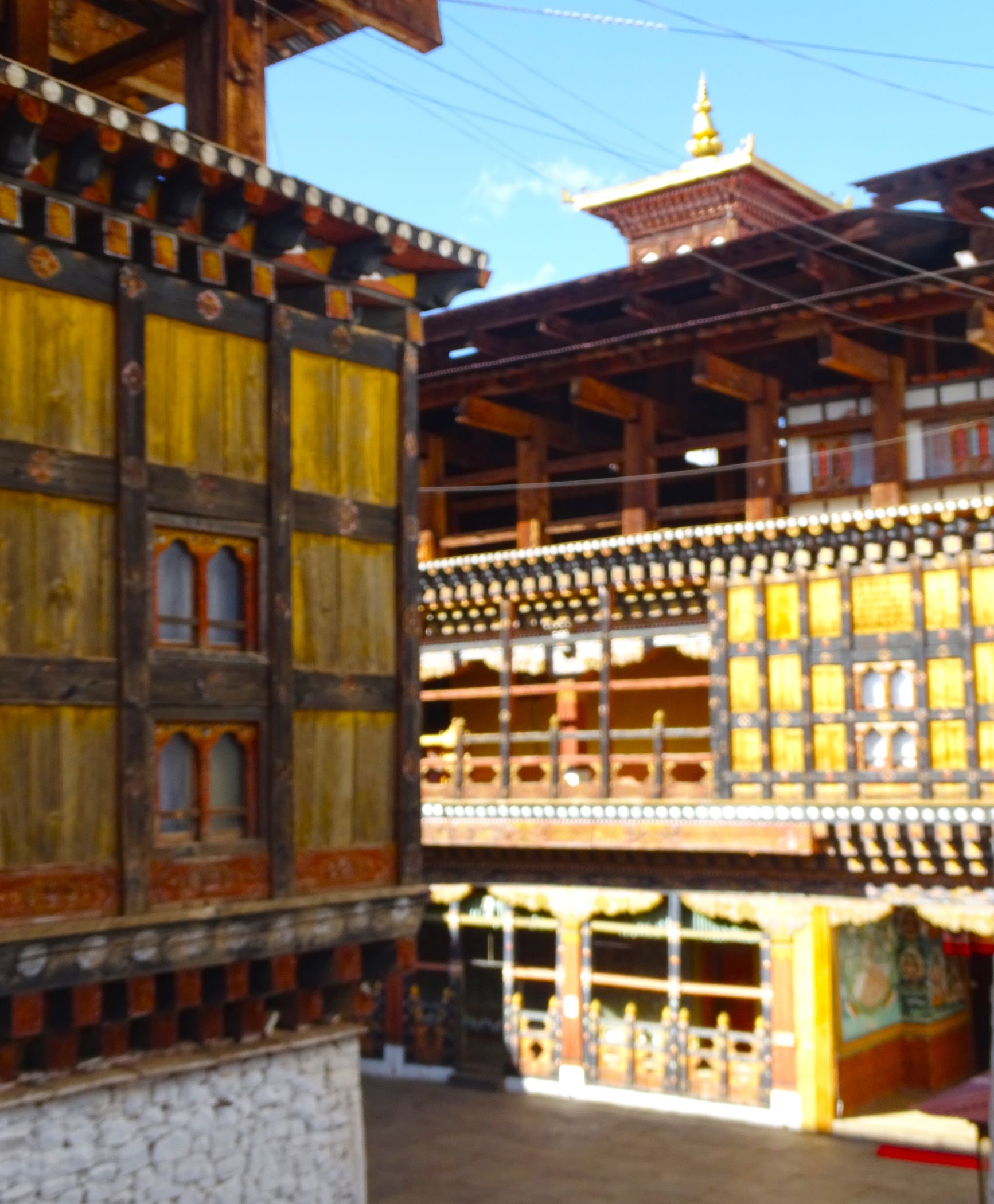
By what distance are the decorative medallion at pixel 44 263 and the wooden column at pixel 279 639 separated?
5.52 feet

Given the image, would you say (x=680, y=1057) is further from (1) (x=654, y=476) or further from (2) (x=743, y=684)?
(1) (x=654, y=476)

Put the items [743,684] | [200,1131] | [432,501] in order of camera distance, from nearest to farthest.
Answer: [200,1131]
[743,684]
[432,501]

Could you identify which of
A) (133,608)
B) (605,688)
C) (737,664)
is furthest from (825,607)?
(133,608)

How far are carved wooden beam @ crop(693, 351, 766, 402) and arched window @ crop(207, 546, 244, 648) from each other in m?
9.59

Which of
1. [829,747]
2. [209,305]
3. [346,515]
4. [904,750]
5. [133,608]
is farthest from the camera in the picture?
[829,747]

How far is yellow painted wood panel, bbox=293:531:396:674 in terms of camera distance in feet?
36.0

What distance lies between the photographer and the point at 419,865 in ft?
38.6

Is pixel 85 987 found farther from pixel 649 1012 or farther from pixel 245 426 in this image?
pixel 649 1012

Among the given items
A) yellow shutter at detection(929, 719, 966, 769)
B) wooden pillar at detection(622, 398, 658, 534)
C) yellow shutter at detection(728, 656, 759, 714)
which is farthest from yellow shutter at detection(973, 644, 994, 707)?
wooden pillar at detection(622, 398, 658, 534)

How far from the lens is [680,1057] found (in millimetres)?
18656

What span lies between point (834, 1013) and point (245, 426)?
10829 mm

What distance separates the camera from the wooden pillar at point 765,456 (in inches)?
755

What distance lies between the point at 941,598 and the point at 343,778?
810 cm

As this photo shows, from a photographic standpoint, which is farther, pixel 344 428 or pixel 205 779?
pixel 344 428
